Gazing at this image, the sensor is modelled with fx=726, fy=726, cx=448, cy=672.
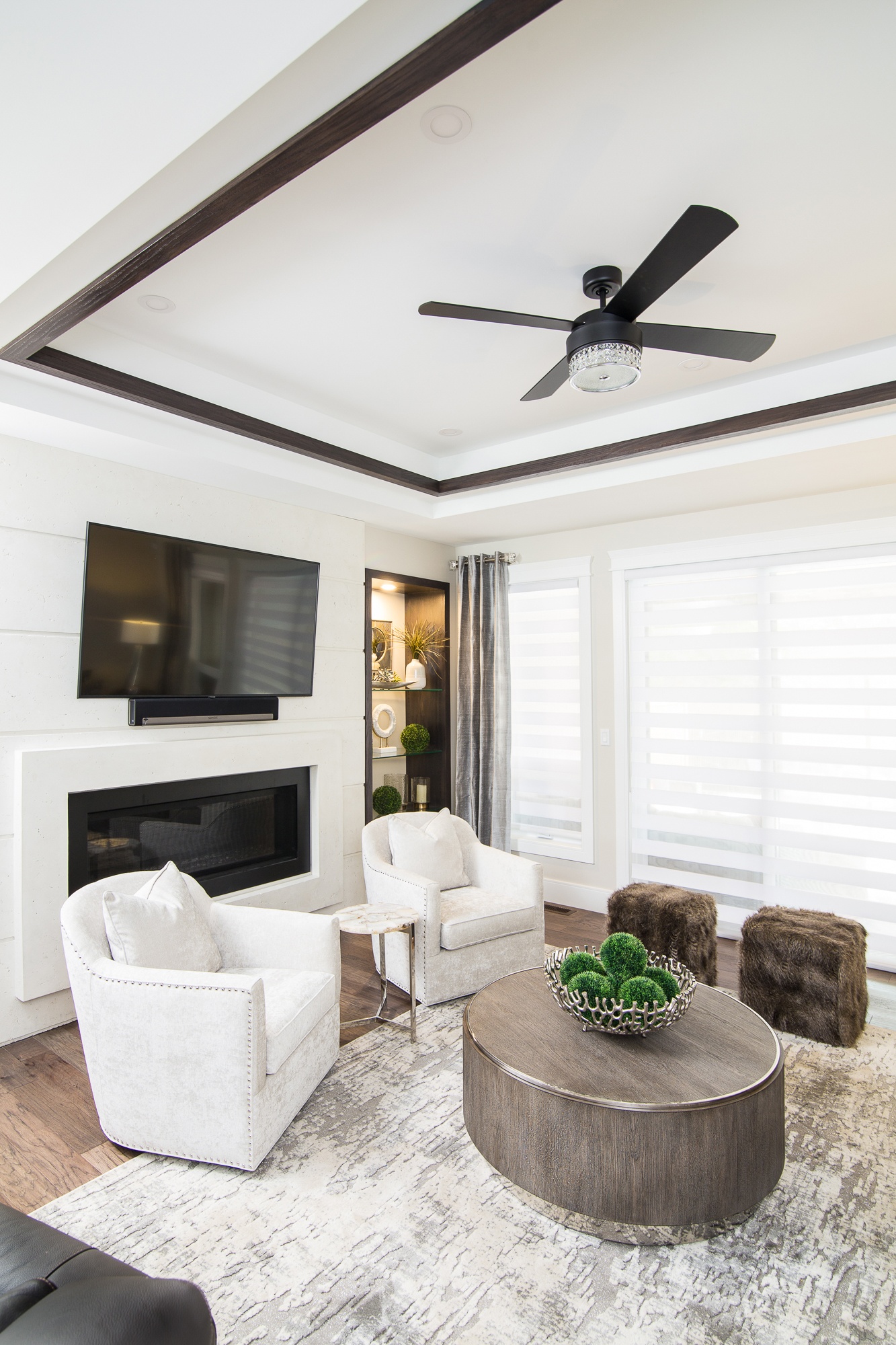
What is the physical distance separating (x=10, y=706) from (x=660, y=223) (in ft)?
9.71

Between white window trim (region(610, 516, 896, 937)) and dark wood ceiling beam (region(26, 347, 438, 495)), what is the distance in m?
1.44

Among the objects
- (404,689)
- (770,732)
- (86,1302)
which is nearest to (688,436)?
(770,732)

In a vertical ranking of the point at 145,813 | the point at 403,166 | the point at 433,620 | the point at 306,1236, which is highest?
the point at 403,166

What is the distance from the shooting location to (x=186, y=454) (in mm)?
3307

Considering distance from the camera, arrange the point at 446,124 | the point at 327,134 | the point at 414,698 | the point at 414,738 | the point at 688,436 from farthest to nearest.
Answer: the point at 414,698 < the point at 414,738 < the point at 688,436 < the point at 446,124 < the point at 327,134

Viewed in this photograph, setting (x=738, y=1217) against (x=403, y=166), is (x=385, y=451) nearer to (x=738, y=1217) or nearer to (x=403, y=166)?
(x=403, y=166)

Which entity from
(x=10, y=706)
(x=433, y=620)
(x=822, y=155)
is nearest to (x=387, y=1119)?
(x=10, y=706)

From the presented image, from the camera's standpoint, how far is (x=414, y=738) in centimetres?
538

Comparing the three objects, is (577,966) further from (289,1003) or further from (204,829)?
(204,829)

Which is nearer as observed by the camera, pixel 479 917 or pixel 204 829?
pixel 479 917

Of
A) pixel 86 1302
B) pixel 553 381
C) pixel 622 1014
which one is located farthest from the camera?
pixel 553 381

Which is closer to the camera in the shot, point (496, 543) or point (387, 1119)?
point (387, 1119)

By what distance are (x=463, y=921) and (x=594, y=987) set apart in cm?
116

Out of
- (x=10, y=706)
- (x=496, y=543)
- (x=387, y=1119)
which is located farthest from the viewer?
(x=496, y=543)
